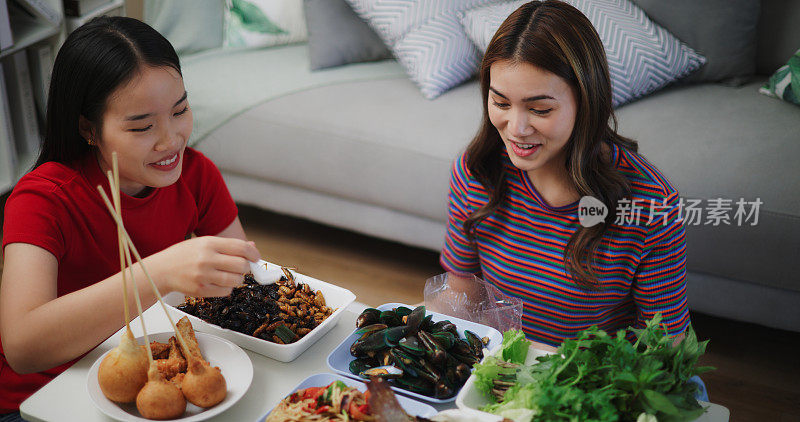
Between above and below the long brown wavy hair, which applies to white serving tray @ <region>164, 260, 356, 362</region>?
below

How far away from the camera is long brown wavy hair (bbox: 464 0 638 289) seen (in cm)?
129

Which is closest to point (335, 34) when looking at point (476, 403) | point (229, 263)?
point (229, 263)

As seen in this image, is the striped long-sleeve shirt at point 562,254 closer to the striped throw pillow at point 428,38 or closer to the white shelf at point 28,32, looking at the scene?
the striped throw pillow at point 428,38

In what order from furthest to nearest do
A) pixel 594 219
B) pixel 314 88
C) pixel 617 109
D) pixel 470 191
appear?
pixel 314 88
pixel 617 109
pixel 470 191
pixel 594 219

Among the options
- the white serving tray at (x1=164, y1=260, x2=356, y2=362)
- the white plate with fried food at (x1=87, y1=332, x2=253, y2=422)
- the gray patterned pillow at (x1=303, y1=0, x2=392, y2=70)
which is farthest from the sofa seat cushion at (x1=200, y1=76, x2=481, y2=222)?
the white plate with fried food at (x1=87, y1=332, x2=253, y2=422)

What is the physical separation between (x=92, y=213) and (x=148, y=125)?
214 mm

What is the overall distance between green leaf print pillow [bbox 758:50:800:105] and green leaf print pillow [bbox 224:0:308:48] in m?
1.85

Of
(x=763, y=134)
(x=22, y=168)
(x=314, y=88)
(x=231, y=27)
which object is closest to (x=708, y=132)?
(x=763, y=134)

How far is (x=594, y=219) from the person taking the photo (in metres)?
1.46

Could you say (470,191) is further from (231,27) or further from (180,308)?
(231,27)

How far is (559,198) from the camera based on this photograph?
151 cm

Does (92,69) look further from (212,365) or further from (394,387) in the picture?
(394,387)

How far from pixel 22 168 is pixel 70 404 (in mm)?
2022

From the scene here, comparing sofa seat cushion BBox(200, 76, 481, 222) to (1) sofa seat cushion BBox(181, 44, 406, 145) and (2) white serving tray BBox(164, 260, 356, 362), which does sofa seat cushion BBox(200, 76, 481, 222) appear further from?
(2) white serving tray BBox(164, 260, 356, 362)
